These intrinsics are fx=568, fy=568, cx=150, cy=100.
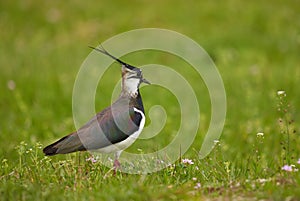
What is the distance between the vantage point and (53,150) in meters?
5.78

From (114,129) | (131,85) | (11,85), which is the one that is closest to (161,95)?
(11,85)

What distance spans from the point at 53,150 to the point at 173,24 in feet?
33.9

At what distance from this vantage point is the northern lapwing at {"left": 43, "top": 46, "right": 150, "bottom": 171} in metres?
5.79

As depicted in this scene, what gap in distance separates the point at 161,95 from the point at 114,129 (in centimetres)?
569

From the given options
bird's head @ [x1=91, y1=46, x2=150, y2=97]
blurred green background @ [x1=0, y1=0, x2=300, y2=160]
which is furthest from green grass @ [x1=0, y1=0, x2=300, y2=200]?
bird's head @ [x1=91, y1=46, x2=150, y2=97]

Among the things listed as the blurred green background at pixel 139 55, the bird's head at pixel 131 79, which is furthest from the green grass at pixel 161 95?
the bird's head at pixel 131 79

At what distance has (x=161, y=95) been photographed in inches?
453

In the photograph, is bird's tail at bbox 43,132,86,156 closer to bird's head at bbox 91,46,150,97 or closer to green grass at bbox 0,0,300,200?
green grass at bbox 0,0,300,200

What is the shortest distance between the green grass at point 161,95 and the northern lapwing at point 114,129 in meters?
0.15

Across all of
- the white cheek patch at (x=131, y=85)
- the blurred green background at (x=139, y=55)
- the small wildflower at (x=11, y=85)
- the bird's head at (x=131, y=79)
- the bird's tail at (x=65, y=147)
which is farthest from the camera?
the small wildflower at (x=11, y=85)

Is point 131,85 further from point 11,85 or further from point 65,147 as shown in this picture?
point 11,85

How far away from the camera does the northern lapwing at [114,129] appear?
228 inches

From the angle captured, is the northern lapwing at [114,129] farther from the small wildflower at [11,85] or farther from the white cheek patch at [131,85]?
the small wildflower at [11,85]

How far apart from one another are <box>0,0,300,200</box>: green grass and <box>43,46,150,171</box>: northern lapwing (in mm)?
154
